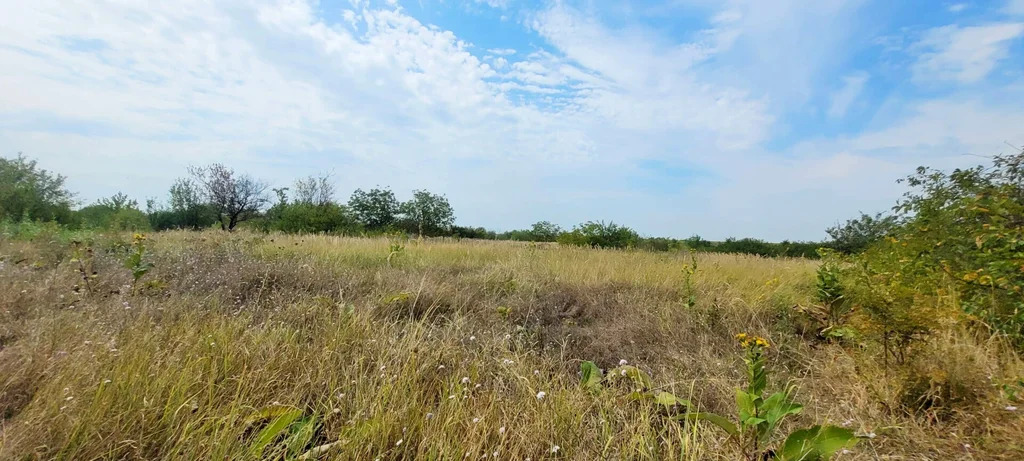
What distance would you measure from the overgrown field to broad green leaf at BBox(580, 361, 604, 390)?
0.05 meters

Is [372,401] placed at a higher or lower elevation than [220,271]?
lower

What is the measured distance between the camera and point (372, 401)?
211 centimetres

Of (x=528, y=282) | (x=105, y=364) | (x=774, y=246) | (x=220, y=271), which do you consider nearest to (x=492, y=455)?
(x=105, y=364)

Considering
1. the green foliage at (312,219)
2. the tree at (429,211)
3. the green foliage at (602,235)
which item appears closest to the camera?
the green foliage at (602,235)

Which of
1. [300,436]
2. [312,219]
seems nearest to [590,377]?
[300,436]

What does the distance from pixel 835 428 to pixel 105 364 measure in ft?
10.3

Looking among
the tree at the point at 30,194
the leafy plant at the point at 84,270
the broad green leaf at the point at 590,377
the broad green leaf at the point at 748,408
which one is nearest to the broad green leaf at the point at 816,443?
the broad green leaf at the point at 748,408

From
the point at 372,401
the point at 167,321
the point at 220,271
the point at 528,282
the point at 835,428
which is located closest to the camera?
the point at 835,428

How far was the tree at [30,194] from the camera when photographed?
19.1 m

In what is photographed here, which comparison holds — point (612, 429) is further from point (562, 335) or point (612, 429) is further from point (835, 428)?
point (562, 335)

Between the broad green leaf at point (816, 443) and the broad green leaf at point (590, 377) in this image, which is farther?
the broad green leaf at point (590, 377)

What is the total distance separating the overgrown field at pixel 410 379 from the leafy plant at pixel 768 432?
0.10m

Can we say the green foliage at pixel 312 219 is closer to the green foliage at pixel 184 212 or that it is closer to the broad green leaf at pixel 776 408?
the green foliage at pixel 184 212

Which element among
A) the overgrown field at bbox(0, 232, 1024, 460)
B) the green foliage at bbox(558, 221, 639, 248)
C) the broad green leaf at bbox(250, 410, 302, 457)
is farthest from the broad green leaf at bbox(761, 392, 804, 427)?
the green foliage at bbox(558, 221, 639, 248)
